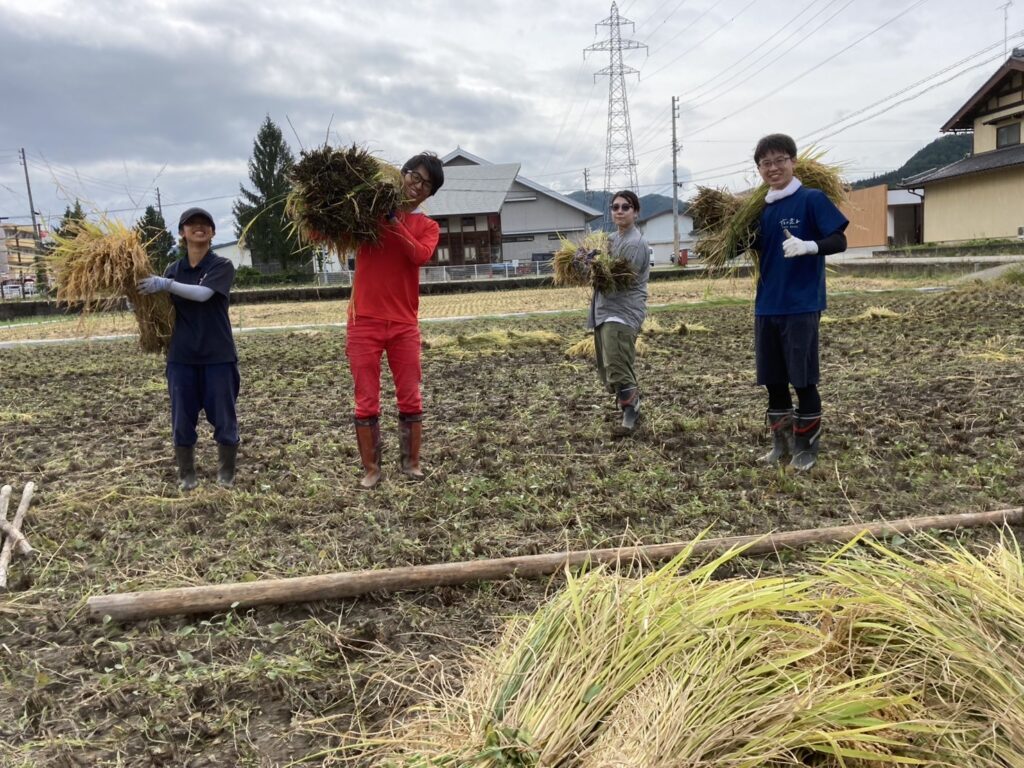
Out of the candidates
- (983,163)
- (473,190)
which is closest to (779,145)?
(983,163)

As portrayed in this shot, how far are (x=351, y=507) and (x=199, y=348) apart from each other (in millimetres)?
1262

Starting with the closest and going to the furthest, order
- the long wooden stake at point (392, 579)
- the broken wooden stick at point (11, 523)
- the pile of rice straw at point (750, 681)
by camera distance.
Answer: the pile of rice straw at point (750, 681), the long wooden stake at point (392, 579), the broken wooden stick at point (11, 523)

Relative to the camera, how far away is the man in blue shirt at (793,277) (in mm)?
3949

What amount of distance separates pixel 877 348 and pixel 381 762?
840 centimetres

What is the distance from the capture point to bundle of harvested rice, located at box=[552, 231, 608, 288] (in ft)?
17.3

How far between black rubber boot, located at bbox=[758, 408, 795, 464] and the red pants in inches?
80.5

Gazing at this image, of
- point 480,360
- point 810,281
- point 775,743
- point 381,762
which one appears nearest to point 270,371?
point 480,360

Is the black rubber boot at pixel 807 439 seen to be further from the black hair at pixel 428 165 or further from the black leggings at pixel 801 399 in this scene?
the black hair at pixel 428 165

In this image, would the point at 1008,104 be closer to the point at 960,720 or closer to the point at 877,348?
the point at 877,348

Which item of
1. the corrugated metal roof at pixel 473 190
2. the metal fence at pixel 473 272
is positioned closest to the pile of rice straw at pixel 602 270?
the metal fence at pixel 473 272

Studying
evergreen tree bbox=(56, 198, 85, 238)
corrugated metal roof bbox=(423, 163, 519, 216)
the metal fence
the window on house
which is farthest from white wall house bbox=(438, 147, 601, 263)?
evergreen tree bbox=(56, 198, 85, 238)

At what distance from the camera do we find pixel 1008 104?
27531mm

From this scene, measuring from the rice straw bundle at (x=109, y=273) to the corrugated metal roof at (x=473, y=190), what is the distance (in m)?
37.2

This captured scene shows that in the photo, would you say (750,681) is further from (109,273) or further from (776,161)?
(109,273)
